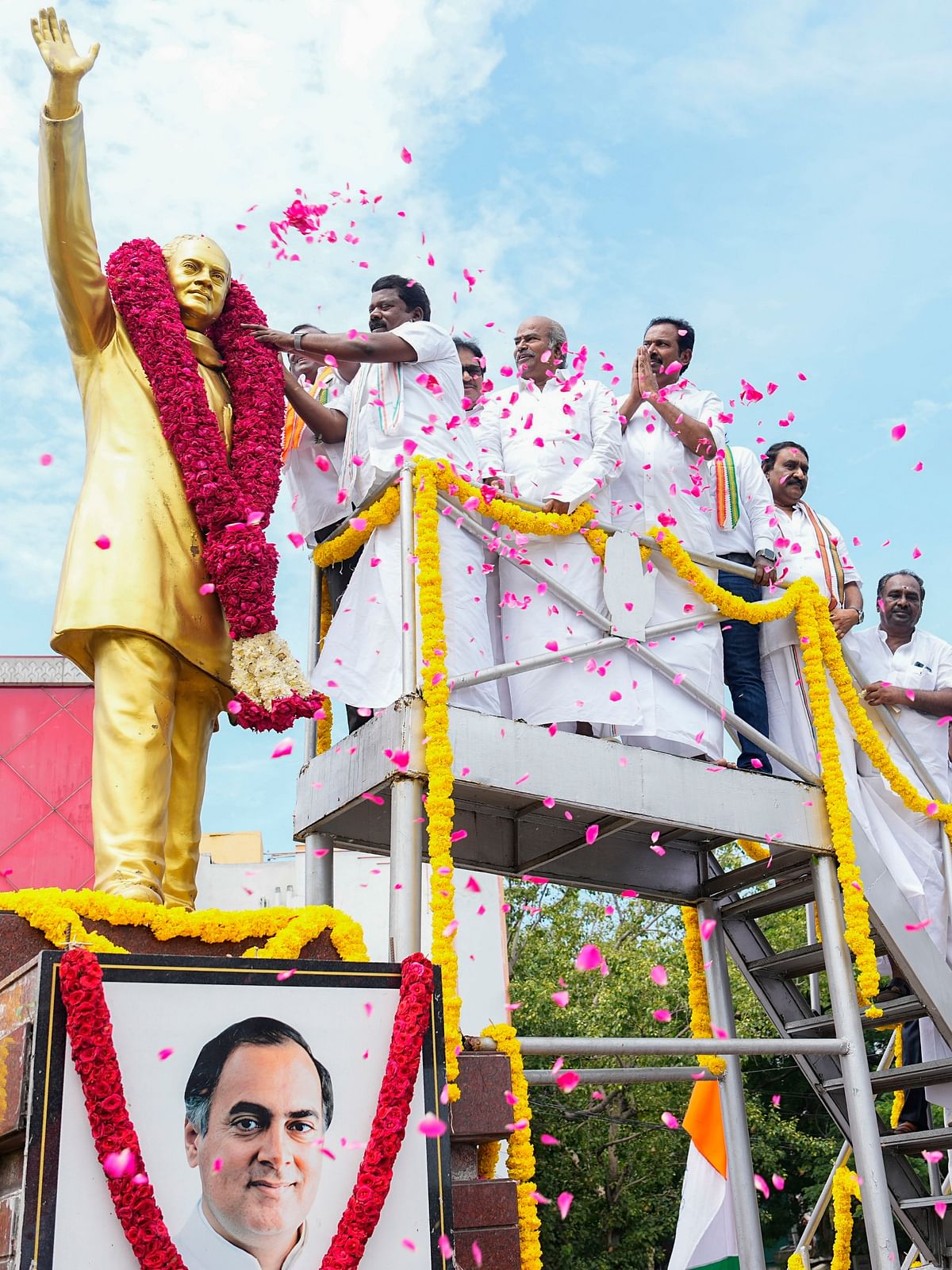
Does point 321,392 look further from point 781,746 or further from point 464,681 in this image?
point 781,746

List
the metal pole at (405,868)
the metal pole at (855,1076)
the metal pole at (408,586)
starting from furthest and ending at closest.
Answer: the metal pole at (855,1076) → the metal pole at (408,586) → the metal pole at (405,868)

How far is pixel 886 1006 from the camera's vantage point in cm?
686

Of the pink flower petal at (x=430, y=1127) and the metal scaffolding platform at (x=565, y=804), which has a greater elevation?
the metal scaffolding platform at (x=565, y=804)

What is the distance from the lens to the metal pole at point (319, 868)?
19.9ft

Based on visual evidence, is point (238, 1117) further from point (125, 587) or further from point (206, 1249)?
point (125, 587)

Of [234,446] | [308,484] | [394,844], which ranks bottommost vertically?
[394,844]

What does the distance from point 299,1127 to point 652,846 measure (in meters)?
4.09

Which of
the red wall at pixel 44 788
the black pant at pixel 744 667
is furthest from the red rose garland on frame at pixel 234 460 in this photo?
the red wall at pixel 44 788

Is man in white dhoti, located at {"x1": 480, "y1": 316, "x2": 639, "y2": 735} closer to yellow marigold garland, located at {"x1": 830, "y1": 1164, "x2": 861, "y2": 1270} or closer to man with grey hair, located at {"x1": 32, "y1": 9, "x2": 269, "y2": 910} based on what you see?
man with grey hair, located at {"x1": 32, "y1": 9, "x2": 269, "y2": 910}

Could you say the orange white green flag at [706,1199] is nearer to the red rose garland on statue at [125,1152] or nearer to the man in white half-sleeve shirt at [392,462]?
the man in white half-sleeve shirt at [392,462]

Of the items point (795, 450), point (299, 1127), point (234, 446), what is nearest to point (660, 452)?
point (795, 450)

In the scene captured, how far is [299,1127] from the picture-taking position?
3545 mm

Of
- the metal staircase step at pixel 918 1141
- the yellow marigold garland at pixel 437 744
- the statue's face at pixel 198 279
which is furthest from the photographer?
the metal staircase step at pixel 918 1141

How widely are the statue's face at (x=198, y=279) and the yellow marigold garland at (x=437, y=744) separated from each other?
42.1 inches
